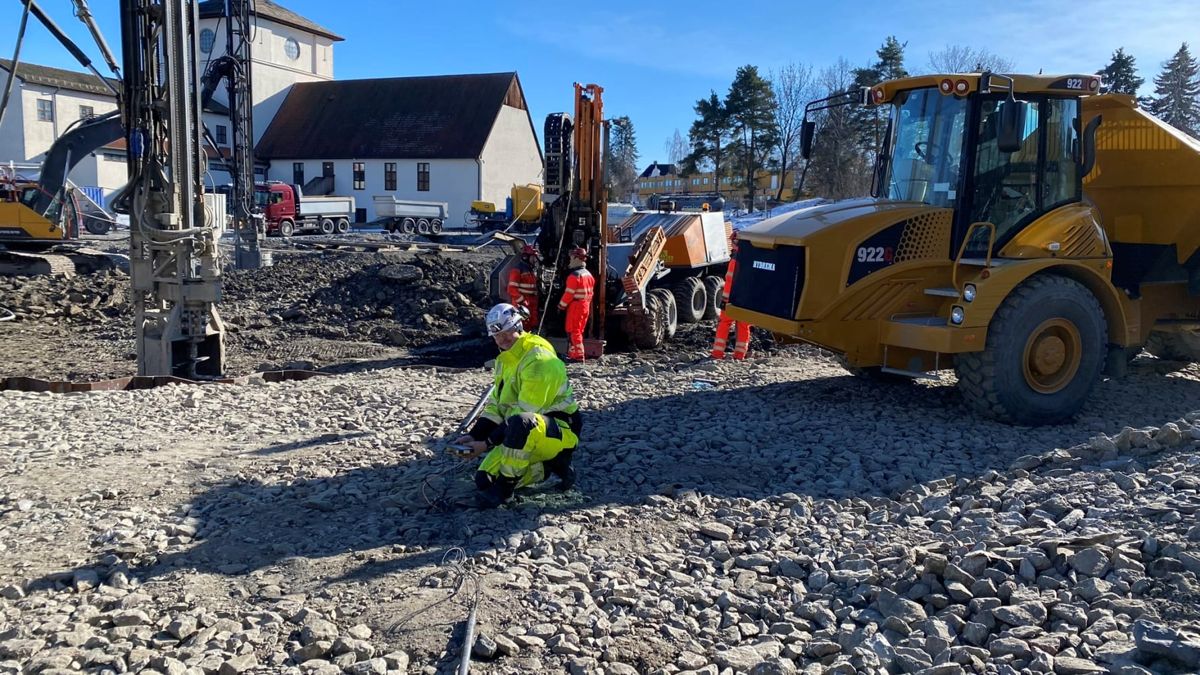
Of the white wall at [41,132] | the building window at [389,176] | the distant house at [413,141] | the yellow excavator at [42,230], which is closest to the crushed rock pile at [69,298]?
the yellow excavator at [42,230]

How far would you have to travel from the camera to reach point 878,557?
15.5ft

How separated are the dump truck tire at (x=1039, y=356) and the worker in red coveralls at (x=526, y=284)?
19.9 feet

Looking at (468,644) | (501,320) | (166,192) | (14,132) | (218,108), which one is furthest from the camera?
(218,108)

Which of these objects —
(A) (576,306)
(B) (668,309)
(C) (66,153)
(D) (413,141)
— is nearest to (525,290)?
(A) (576,306)

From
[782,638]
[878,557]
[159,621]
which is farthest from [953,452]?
[159,621]

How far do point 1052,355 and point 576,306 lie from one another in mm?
5534

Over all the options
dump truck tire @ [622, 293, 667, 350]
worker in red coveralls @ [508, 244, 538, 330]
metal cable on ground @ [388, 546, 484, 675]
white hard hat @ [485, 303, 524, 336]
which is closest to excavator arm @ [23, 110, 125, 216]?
worker in red coveralls @ [508, 244, 538, 330]

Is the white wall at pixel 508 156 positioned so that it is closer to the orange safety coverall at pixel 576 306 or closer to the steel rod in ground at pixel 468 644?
the orange safety coverall at pixel 576 306

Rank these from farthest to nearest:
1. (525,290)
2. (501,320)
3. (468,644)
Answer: (525,290), (501,320), (468,644)

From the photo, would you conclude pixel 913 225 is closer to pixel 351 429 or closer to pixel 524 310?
pixel 351 429

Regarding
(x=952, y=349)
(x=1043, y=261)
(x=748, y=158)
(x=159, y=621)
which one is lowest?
(x=159, y=621)

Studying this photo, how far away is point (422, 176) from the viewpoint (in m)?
Result: 46.9

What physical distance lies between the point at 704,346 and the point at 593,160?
3.26m

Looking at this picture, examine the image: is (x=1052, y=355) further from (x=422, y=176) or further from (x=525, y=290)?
(x=422, y=176)
